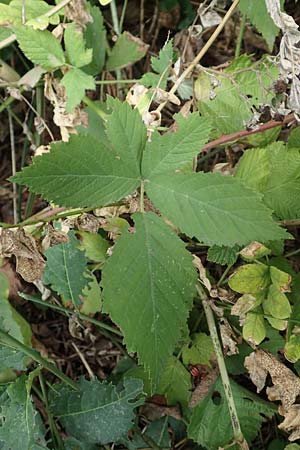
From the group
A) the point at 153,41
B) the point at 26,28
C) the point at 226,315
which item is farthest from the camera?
the point at 153,41

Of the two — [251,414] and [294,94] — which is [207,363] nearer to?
[251,414]

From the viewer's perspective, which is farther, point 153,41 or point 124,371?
point 153,41

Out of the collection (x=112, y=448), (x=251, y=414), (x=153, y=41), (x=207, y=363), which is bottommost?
(x=112, y=448)

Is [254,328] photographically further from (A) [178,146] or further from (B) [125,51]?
(B) [125,51]

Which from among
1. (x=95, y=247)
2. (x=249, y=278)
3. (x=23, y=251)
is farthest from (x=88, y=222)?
(x=249, y=278)

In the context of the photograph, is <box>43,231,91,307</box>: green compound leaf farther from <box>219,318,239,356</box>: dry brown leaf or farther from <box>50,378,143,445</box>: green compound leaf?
<box>219,318,239,356</box>: dry brown leaf

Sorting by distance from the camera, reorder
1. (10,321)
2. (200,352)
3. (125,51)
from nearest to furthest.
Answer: (200,352)
(10,321)
(125,51)

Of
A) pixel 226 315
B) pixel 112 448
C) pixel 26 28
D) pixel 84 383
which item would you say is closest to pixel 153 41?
pixel 26 28
